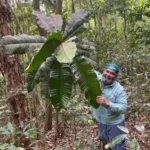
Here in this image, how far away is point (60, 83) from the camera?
3.04 meters

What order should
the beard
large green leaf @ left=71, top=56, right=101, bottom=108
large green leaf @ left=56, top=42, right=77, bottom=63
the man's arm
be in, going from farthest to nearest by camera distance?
1. the beard
2. the man's arm
3. large green leaf @ left=71, top=56, right=101, bottom=108
4. large green leaf @ left=56, top=42, right=77, bottom=63

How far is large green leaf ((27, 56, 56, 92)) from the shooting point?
2.90 meters

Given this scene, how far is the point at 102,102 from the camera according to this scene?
318cm

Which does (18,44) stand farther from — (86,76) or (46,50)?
(86,76)

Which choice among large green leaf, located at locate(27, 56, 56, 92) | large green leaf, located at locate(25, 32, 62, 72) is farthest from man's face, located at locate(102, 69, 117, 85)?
large green leaf, located at locate(25, 32, 62, 72)

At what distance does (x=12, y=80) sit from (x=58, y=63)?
1495 millimetres

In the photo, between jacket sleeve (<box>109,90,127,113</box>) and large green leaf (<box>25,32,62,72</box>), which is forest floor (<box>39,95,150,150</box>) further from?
large green leaf (<box>25,32,62,72</box>)

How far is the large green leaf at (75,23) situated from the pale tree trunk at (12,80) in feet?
4.54

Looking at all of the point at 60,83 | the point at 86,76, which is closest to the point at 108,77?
the point at 86,76

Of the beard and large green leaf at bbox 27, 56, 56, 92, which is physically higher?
large green leaf at bbox 27, 56, 56, 92

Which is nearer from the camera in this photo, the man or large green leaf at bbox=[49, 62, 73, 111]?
large green leaf at bbox=[49, 62, 73, 111]

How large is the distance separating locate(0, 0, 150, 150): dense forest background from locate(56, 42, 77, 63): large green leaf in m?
0.60

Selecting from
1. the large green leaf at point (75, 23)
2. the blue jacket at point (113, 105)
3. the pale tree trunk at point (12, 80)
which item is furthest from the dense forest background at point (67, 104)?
the blue jacket at point (113, 105)

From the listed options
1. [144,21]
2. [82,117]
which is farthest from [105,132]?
[144,21]
